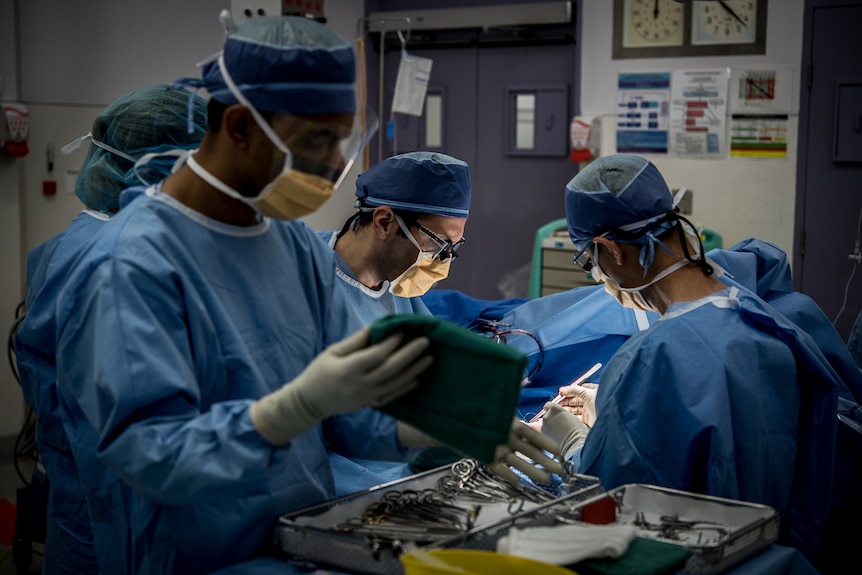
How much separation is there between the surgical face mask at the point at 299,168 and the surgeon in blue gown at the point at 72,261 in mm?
269

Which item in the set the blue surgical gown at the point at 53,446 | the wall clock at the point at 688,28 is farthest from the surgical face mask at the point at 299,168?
the wall clock at the point at 688,28

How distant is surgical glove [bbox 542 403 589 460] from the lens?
7.35 ft

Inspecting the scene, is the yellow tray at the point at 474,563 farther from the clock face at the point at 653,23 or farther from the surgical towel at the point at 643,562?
the clock face at the point at 653,23

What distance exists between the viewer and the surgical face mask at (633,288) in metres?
A: 2.25

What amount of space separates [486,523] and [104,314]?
0.75 meters

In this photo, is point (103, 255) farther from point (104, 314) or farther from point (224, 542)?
point (224, 542)

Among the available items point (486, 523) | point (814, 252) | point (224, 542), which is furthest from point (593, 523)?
point (814, 252)

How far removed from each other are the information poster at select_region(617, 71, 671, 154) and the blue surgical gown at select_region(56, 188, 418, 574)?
4.10m

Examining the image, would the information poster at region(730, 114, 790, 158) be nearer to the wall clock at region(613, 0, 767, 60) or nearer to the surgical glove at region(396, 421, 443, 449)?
the wall clock at region(613, 0, 767, 60)

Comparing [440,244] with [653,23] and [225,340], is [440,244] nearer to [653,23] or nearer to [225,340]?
[225,340]

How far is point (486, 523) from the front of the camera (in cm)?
172

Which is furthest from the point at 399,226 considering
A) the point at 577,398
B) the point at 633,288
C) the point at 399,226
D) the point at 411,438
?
the point at 411,438

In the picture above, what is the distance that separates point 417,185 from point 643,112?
3175 millimetres

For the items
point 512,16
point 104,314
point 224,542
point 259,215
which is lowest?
point 224,542
